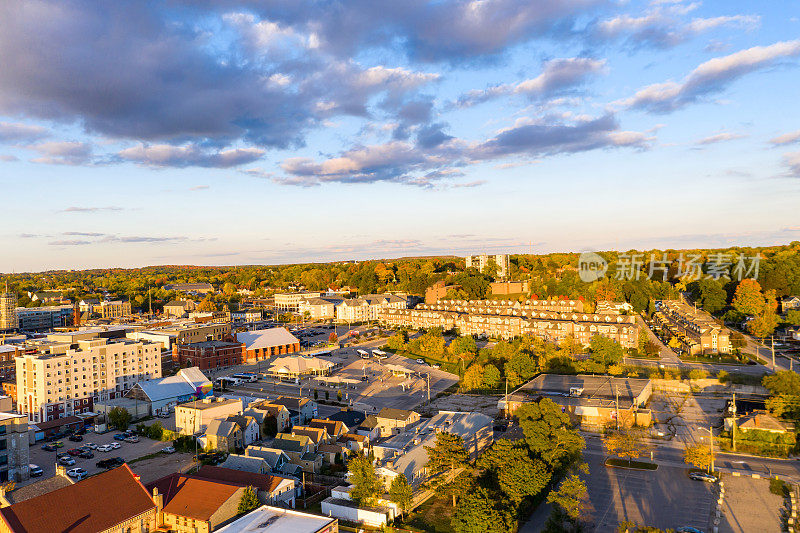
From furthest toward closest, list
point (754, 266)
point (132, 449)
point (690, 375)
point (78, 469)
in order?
point (754, 266) < point (690, 375) < point (132, 449) < point (78, 469)

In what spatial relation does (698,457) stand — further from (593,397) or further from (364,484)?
(364,484)

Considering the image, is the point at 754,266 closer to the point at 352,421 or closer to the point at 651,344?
the point at 651,344

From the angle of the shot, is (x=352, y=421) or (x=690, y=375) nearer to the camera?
(x=352, y=421)

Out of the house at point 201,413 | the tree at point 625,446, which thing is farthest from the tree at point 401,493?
the house at point 201,413

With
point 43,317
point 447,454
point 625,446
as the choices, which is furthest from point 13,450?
point 43,317

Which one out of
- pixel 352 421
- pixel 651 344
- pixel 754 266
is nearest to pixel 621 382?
pixel 651 344

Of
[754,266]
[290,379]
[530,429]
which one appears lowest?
[290,379]

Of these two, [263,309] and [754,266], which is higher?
[754,266]
